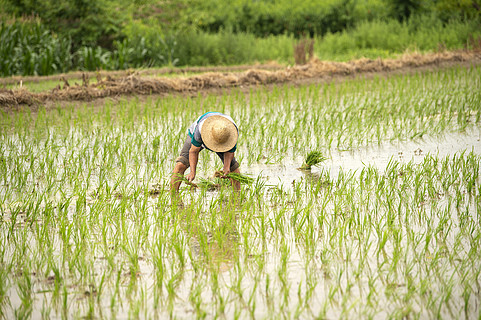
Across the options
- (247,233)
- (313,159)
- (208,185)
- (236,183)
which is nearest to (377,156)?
(313,159)

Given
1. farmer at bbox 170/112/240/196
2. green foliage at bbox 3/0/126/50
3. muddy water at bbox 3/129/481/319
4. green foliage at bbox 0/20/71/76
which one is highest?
green foliage at bbox 3/0/126/50

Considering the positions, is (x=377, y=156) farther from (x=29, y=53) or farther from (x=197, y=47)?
(x=197, y=47)

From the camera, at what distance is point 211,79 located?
891 centimetres

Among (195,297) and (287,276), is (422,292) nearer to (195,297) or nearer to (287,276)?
(287,276)

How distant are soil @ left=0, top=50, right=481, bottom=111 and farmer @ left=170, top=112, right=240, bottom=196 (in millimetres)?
3702

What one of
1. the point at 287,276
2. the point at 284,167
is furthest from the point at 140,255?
the point at 284,167

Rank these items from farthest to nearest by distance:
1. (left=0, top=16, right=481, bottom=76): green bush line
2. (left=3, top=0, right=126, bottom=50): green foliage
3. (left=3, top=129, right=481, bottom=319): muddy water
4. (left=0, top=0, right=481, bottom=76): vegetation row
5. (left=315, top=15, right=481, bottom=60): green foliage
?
1. (left=315, top=15, right=481, bottom=60): green foliage
2. (left=3, top=0, right=126, bottom=50): green foliage
3. (left=0, top=0, right=481, bottom=76): vegetation row
4. (left=0, top=16, right=481, bottom=76): green bush line
5. (left=3, top=129, right=481, bottom=319): muddy water

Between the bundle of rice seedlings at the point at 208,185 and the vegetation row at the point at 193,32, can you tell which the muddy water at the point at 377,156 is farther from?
the vegetation row at the point at 193,32

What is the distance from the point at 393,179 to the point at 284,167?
986 mm

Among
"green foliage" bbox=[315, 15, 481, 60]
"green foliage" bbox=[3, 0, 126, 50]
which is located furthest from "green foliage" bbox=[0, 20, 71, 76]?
"green foliage" bbox=[315, 15, 481, 60]

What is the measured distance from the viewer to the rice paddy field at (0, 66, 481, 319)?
2510mm

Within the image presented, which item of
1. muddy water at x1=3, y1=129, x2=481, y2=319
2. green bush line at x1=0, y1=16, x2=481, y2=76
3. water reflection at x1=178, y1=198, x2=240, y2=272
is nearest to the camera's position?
muddy water at x1=3, y1=129, x2=481, y2=319

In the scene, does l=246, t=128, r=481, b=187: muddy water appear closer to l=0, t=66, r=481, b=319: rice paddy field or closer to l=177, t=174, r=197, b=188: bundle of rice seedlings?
l=0, t=66, r=481, b=319: rice paddy field

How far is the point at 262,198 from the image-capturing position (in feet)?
13.2
